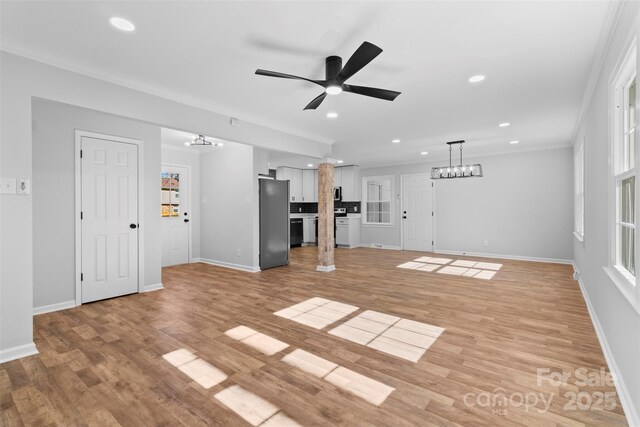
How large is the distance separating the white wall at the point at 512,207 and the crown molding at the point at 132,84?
523cm

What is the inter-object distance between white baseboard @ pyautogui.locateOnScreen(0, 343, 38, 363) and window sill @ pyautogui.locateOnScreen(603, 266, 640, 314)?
4.19m

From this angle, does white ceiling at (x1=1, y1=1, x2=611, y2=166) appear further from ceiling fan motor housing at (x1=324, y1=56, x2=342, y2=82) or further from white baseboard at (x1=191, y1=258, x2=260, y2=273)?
white baseboard at (x1=191, y1=258, x2=260, y2=273)

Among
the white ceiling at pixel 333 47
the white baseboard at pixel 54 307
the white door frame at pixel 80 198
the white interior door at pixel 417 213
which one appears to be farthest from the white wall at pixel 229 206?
the white interior door at pixel 417 213

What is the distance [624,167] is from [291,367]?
9.18 feet

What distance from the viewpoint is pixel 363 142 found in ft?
19.6

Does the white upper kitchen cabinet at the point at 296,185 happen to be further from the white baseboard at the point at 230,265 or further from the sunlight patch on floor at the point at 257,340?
the sunlight patch on floor at the point at 257,340

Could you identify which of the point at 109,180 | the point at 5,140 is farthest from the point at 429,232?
the point at 5,140

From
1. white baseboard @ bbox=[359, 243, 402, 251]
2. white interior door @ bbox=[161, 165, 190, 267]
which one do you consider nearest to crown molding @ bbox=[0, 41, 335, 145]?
white interior door @ bbox=[161, 165, 190, 267]

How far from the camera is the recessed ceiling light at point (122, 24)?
2.12 meters

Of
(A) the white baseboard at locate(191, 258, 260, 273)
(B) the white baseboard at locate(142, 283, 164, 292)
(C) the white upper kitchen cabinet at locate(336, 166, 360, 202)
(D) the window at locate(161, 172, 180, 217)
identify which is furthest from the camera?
(C) the white upper kitchen cabinet at locate(336, 166, 360, 202)

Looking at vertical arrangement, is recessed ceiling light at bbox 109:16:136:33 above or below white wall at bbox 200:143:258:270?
above

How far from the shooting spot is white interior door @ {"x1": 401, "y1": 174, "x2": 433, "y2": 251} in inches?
324

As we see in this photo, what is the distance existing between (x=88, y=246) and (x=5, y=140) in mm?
1933

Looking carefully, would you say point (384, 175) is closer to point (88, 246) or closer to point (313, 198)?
point (313, 198)
